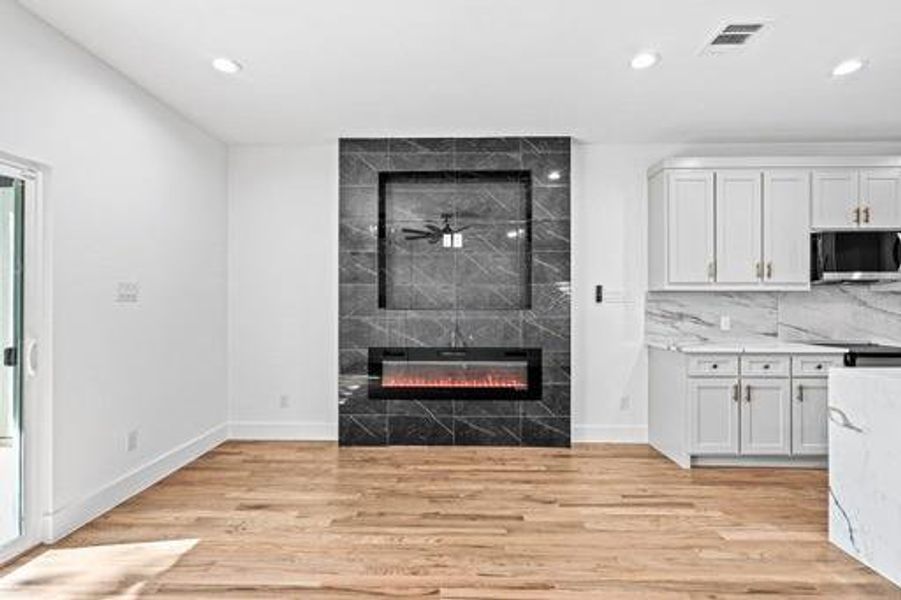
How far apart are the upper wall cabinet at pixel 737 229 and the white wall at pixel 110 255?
12.7ft

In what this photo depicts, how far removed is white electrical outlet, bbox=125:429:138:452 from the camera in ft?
12.6

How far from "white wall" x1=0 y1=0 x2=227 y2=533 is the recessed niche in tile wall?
1.60 m

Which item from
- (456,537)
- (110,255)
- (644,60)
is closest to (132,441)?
(110,255)

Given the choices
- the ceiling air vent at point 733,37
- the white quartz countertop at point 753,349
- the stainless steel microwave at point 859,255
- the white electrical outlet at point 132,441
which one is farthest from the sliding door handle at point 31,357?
the stainless steel microwave at point 859,255

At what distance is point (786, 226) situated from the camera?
4922mm

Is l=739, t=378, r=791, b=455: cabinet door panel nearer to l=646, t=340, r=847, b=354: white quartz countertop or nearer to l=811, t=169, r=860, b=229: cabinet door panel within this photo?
l=646, t=340, r=847, b=354: white quartz countertop

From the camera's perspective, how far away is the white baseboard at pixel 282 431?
5410 millimetres

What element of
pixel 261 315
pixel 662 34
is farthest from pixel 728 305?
pixel 261 315

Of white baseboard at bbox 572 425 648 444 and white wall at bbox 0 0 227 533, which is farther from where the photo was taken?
white baseboard at bbox 572 425 648 444

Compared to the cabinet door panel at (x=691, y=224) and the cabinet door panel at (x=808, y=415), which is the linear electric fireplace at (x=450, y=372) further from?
the cabinet door panel at (x=808, y=415)

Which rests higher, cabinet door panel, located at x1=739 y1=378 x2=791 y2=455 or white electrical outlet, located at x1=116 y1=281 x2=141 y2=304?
white electrical outlet, located at x1=116 y1=281 x2=141 y2=304

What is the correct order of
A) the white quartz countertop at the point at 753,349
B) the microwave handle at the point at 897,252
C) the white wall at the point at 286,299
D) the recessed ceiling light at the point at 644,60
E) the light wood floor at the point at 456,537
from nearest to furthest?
the light wood floor at the point at 456,537, the recessed ceiling light at the point at 644,60, the white quartz countertop at the point at 753,349, the microwave handle at the point at 897,252, the white wall at the point at 286,299

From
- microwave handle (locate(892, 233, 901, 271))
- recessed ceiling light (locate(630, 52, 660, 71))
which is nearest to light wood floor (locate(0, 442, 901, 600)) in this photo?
microwave handle (locate(892, 233, 901, 271))

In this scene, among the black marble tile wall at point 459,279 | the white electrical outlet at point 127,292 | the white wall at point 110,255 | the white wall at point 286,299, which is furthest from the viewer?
the white wall at point 286,299
